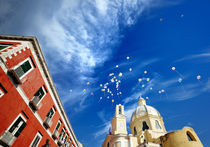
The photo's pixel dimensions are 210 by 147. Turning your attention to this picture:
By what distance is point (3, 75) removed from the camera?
9.14 metres

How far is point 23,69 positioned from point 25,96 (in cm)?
265

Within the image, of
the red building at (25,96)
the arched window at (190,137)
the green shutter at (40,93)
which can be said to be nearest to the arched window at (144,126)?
the arched window at (190,137)

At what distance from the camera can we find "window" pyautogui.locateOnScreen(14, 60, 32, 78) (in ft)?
34.8

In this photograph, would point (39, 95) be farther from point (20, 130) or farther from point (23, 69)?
point (20, 130)

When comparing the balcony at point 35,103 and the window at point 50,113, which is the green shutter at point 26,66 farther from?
the window at point 50,113

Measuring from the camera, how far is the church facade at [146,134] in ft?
69.4

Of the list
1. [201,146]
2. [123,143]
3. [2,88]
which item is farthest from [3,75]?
[201,146]

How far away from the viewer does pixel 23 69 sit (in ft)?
37.1

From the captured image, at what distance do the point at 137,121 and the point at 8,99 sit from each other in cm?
3380

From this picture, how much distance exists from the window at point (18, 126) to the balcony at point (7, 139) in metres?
0.62

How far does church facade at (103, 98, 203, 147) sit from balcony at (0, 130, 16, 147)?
20.8m

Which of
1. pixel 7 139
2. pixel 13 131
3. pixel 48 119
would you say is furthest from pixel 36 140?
pixel 7 139

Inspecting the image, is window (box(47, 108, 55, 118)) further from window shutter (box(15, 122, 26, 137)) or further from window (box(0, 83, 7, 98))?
window (box(0, 83, 7, 98))

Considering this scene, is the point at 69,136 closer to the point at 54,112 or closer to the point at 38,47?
the point at 54,112
